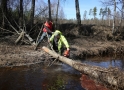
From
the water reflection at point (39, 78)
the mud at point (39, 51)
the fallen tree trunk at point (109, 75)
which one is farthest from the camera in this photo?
the mud at point (39, 51)

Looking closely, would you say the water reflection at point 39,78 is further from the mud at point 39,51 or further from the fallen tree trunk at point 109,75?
the fallen tree trunk at point 109,75

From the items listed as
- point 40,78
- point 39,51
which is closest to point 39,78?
point 40,78


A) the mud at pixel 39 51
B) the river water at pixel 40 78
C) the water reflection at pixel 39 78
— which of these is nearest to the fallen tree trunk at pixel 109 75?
the river water at pixel 40 78

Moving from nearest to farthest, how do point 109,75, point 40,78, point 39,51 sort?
point 109,75 → point 40,78 → point 39,51

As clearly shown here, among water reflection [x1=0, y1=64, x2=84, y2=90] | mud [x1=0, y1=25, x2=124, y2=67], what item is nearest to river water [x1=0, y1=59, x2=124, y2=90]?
water reflection [x1=0, y1=64, x2=84, y2=90]

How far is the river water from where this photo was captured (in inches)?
334

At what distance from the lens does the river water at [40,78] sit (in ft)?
27.8

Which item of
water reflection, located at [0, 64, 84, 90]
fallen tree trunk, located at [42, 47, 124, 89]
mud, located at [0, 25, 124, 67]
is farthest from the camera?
mud, located at [0, 25, 124, 67]

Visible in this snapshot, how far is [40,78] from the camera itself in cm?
957

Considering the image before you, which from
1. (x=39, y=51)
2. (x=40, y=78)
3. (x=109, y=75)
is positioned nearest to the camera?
(x=109, y=75)

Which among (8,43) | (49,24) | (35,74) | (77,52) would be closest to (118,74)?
(35,74)

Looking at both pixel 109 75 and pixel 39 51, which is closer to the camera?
pixel 109 75

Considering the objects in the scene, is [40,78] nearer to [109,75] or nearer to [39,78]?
[39,78]

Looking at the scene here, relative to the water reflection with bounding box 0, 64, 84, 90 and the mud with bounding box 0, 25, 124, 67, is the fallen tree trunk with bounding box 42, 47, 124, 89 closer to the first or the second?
the water reflection with bounding box 0, 64, 84, 90
